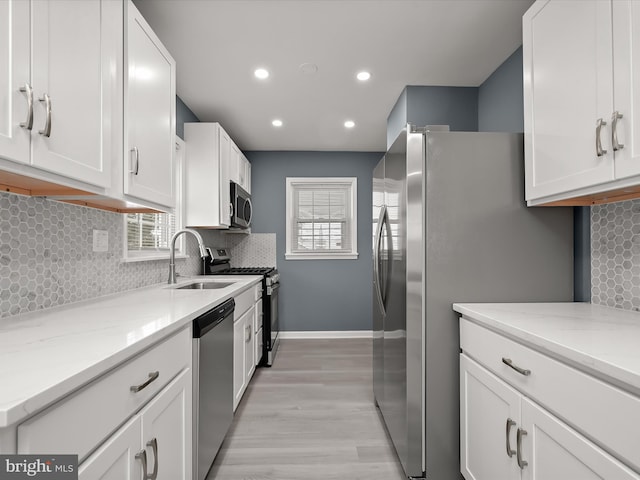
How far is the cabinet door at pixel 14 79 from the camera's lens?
889 millimetres

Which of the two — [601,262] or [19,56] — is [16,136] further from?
[601,262]

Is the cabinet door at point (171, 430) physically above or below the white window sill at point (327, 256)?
below

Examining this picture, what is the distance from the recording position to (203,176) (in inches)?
126

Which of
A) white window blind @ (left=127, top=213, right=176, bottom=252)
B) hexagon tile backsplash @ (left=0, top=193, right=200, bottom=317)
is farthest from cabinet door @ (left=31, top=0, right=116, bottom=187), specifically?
white window blind @ (left=127, top=213, right=176, bottom=252)

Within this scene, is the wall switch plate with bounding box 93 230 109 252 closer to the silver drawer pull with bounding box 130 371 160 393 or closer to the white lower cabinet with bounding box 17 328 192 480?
the white lower cabinet with bounding box 17 328 192 480

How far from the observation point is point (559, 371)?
103cm

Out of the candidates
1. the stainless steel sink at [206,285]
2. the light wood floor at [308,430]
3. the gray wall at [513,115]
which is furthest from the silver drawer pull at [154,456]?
the gray wall at [513,115]

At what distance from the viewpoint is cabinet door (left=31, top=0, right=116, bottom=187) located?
3.33ft

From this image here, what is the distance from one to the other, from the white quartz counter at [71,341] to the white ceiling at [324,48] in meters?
→ 1.65

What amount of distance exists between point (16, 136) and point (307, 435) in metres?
2.16

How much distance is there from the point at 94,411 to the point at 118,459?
0.63 ft

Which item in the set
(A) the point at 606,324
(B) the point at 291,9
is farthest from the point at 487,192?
(B) the point at 291,9

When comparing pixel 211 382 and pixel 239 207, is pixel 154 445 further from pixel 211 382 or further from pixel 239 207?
pixel 239 207

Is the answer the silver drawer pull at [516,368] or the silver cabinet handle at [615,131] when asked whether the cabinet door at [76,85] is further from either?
the silver cabinet handle at [615,131]
